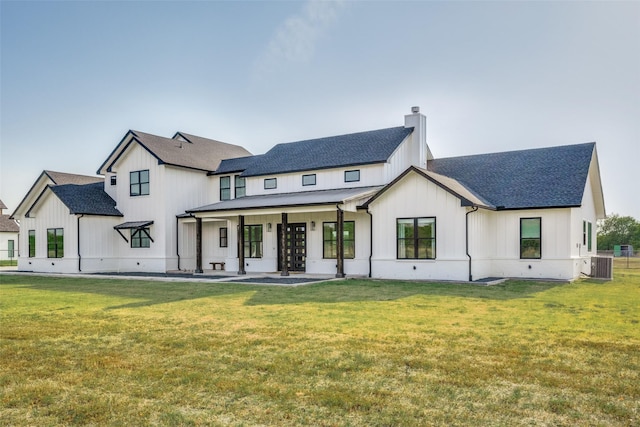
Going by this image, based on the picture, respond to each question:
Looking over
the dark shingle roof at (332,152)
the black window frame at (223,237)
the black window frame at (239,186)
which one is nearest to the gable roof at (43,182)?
the black window frame at (223,237)

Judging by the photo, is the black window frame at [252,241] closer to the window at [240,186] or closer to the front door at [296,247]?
the front door at [296,247]

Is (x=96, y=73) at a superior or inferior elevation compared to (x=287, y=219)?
superior

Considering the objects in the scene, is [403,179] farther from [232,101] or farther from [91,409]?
[91,409]

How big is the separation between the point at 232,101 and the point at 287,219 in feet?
20.9

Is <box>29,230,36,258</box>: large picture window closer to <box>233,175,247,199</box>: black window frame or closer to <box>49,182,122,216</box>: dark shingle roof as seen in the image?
<box>49,182,122,216</box>: dark shingle roof

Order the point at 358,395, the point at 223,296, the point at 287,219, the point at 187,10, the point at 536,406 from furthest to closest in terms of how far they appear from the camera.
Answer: the point at 287,219, the point at 187,10, the point at 223,296, the point at 358,395, the point at 536,406

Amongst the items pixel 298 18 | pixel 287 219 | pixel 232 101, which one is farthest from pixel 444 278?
pixel 232 101

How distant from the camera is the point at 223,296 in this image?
14367 mm

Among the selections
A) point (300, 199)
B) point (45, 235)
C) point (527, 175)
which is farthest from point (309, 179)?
point (45, 235)

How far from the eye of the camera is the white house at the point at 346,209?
19203 mm

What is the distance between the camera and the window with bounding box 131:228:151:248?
27000 millimetres

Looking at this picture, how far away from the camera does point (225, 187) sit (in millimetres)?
28062

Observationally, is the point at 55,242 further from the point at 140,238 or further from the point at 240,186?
the point at 240,186

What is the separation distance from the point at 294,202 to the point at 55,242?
1485cm
